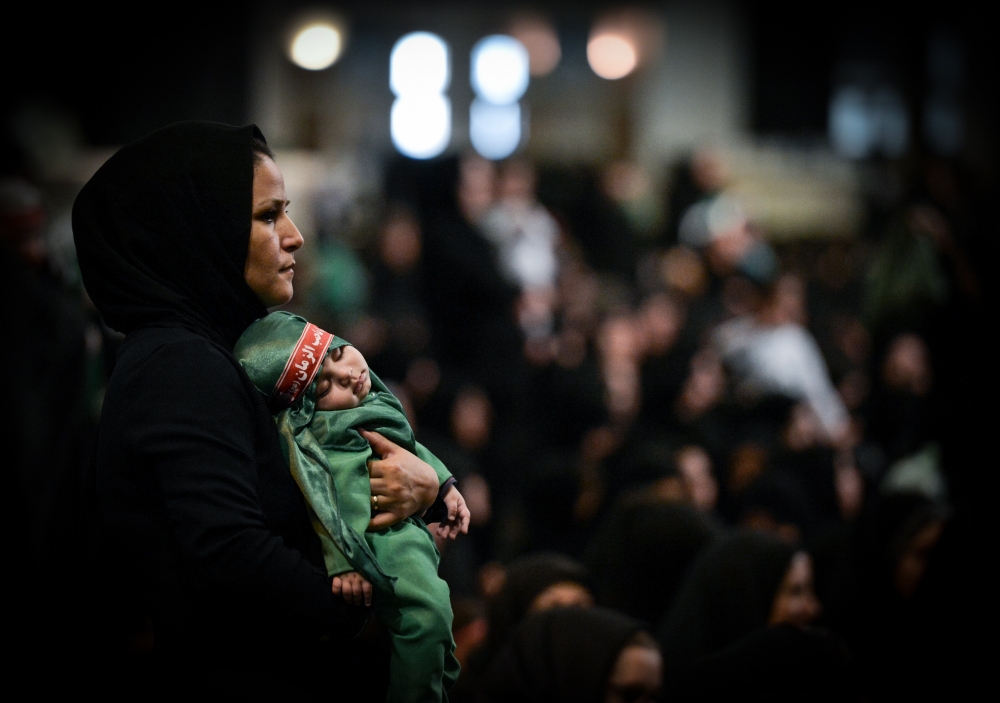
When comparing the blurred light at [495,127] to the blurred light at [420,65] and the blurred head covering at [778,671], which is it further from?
the blurred head covering at [778,671]

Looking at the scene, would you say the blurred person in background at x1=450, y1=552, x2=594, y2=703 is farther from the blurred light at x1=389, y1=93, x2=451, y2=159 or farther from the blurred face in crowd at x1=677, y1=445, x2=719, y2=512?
the blurred light at x1=389, y1=93, x2=451, y2=159

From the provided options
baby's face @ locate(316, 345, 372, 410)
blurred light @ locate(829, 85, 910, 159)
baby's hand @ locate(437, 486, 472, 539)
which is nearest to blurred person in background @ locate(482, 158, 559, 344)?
baby's hand @ locate(437, 486, 472, 539)

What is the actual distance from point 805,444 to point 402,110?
8.31 m

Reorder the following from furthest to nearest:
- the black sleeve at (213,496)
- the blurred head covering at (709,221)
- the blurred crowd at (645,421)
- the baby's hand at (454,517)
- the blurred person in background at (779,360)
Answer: the blurred head covering at (709,221)
the blurred person in background at (779,360)
the blurred crowd at (645,421)
the baby's hand at (454,517)
the black sleeve at (213,496)

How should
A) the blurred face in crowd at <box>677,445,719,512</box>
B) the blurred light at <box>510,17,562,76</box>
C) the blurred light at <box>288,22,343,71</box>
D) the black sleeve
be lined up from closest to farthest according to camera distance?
1. the black sleeve
2. the blurred face in crowd at <box>677,445,719,512</box>
3. the blurred light at <box>288,22,343,71</box>
4. the blurred light at <box>510,17,562,76</box>

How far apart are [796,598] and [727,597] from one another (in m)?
0.18

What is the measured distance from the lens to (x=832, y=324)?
6.70 m

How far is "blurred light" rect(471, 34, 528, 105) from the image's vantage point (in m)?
13.8

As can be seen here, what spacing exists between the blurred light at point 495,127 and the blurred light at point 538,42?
68 centimetres

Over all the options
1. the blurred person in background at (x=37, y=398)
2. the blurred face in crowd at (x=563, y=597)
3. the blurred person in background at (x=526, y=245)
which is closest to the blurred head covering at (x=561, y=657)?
the blurred face in crowd at (x=563, y=597)

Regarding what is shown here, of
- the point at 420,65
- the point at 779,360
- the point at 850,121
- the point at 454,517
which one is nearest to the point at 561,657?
the point at 454,517

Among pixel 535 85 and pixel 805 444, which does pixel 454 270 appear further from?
pixel 535 85

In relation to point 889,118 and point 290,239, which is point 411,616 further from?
point 889,118

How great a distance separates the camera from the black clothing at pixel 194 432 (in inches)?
52.4
